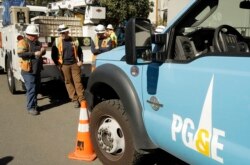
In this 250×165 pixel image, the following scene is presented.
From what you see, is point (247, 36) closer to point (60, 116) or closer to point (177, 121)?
point (177, 121)

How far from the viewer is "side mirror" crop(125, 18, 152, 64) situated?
3.12 meters

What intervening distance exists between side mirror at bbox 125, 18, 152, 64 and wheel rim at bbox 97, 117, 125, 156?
920 millimetres

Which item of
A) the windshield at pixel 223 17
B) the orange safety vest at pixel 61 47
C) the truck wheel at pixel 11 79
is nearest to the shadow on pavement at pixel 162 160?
the windshield at pixel 223 17

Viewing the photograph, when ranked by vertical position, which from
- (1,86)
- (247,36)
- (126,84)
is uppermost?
(247,36)

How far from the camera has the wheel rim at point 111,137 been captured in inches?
160

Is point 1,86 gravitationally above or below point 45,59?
below

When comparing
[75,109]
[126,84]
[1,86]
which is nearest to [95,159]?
[126,84]

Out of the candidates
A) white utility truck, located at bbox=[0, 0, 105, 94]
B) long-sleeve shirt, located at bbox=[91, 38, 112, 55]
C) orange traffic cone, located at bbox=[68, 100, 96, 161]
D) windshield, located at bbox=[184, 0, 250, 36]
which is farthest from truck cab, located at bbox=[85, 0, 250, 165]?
long-sleeve shirt, located at bbox=[91, 38, 112, 55]

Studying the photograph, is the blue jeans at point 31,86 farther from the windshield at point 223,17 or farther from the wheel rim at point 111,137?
the windshield at point 223,17

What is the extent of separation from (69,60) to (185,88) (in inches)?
198

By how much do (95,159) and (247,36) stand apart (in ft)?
7.89

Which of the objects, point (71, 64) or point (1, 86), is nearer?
point (71, 64)

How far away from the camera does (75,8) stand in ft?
37.6

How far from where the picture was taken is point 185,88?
9.68 feet
